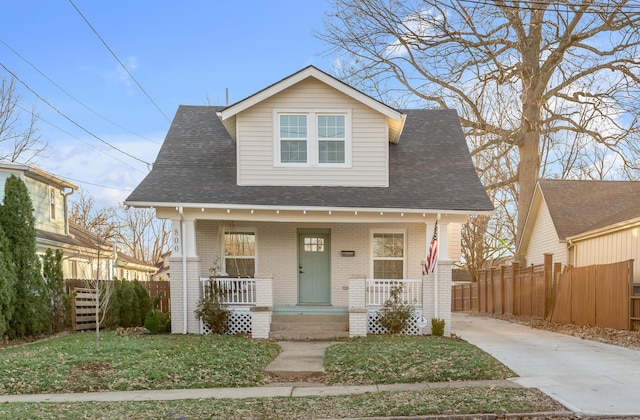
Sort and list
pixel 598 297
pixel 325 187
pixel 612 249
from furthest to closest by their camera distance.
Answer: pixel 612 249
pixel 325 187
pixel 598 297

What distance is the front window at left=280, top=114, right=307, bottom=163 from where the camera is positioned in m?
14.5

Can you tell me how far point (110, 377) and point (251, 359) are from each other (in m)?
2.35

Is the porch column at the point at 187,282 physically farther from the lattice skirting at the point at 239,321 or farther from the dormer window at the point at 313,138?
the dormer window at the point at 313,138

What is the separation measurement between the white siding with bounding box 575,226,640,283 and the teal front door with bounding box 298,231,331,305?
790 centimetres

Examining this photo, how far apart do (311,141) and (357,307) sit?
433cm

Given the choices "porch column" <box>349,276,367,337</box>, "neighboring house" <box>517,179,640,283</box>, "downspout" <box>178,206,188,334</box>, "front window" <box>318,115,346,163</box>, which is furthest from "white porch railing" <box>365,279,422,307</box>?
"neighboring house" <box>517,179,640,283</box>

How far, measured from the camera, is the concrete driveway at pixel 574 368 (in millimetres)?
6904

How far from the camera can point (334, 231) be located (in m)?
14.7

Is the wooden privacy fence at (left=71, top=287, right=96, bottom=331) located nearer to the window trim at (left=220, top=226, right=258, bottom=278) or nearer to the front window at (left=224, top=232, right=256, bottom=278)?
the window trim at (left=220, top=226, right=258, bottom=278)

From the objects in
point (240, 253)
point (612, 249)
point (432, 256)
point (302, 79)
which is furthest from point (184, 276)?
point (612, 249)

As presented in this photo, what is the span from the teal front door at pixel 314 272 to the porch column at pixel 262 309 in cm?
166

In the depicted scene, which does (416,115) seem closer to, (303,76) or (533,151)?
(303,76)

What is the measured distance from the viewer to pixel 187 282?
13508 millimetres

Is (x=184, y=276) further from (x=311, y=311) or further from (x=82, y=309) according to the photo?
(x=82, y=309)
